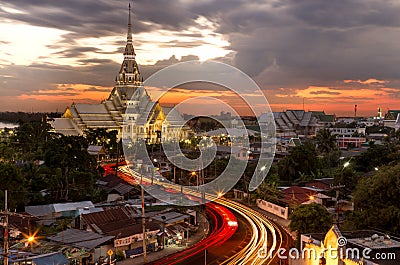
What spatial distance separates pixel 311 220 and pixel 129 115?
6277 centimetres

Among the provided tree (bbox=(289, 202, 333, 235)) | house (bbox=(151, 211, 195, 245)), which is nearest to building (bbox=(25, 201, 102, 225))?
house (bbox=(151, 211, 195, 245))

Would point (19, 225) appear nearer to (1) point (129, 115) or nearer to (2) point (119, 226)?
(2) point (119, 226)

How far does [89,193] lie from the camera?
104ft

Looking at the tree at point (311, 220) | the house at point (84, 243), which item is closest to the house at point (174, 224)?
the house at point (84, 243)

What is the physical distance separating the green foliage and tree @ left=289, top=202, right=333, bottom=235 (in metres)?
1.46

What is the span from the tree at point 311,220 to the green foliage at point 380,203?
1465 mm

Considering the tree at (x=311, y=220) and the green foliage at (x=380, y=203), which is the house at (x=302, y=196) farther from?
the tree at (x=311, y=220)

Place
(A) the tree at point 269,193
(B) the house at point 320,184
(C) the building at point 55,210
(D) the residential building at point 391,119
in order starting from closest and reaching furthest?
(C) the building at point 55,210, (A) the tree at point 269,193, (B) the house at point 320,184, (D) the residential building at point 391,119

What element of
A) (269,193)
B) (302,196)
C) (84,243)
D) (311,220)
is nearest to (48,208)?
(84,243)

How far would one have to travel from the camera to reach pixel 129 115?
79312 mm

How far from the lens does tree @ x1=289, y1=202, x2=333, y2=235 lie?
1958 centimetres

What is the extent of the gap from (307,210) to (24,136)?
37.0m

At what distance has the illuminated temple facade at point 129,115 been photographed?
74.0 metres

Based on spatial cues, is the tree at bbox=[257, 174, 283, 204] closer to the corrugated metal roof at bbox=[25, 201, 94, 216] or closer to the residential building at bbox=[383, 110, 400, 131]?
the corrugated metal roof at bbox=[25, 201, 94, 216]
